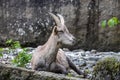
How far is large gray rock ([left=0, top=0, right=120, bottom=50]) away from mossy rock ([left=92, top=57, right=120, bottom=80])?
365 inches

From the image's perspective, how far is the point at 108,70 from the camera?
2633 millimetres

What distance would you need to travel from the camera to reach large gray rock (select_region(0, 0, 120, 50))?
12234 millimetres

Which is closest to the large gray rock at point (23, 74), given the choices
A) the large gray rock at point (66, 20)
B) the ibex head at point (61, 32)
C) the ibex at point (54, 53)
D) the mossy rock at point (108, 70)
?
the mossy rock at point (108, 70)

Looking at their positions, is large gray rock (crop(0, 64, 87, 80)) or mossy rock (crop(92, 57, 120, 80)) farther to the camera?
large gray rock (crop(0, 64, 87, 80))

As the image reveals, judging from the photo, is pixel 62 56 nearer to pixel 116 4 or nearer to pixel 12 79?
pixel 12 79

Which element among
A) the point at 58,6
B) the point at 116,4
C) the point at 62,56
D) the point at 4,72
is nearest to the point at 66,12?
the point at 58,6

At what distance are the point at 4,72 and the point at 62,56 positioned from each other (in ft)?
10.5

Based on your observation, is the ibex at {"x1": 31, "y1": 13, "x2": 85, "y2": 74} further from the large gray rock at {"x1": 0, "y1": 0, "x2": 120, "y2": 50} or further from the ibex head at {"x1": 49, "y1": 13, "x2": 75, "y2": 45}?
the large gray rock at {"x1": 0, "y1": 0, "x2": 120, "y2": 50}

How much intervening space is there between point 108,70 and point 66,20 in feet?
33.8

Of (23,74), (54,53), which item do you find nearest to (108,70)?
(23,74)

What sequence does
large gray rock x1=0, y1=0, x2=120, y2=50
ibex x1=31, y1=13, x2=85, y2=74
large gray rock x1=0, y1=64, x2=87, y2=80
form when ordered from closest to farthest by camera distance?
large gray rock x1=0, y1=64, x2=87, y2=80
ibex x1=31, y1=13, x2=85, y2=74
large gray rock x1=0, y1=0, x2=120, y2=50

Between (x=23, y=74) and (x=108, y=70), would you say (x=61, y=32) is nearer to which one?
(x=23, y=74)

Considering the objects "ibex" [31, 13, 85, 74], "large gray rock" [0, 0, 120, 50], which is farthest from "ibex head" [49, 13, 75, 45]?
"large gray rock" [0, 0, 120, 50]

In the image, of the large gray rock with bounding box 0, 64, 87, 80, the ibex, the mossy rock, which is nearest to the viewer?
the mossy rock
